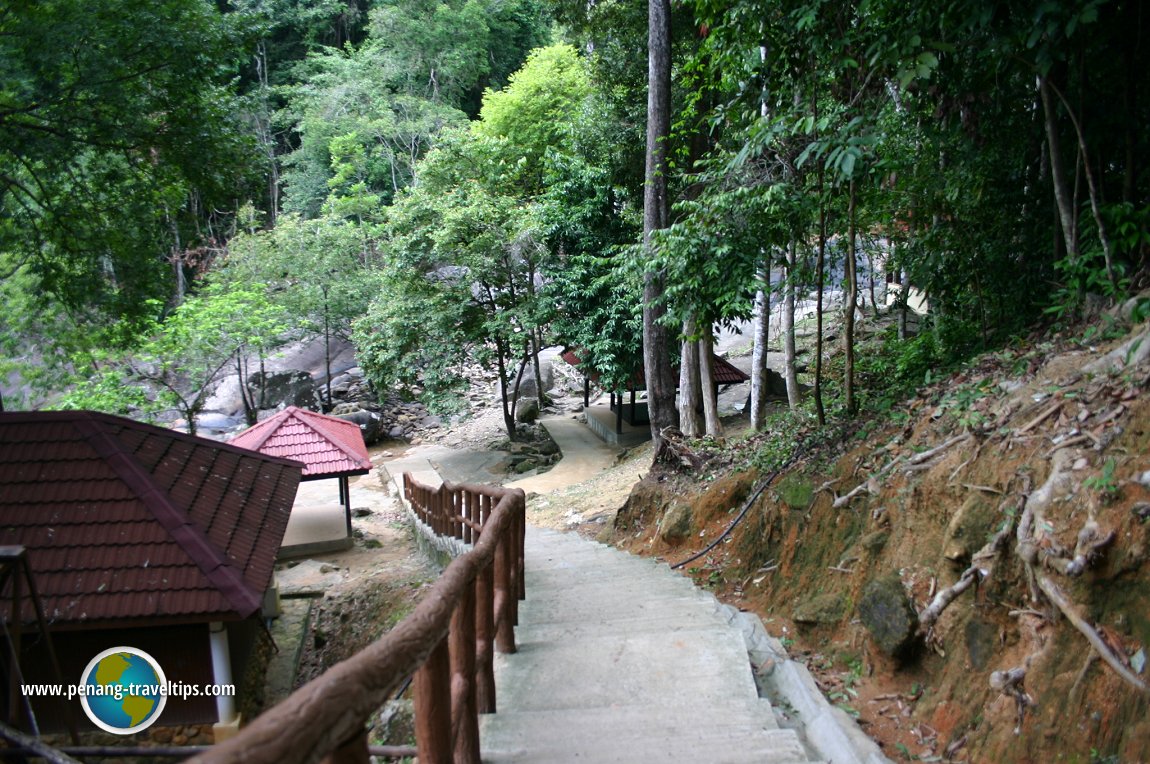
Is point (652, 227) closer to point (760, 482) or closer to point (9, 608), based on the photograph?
point (760, 482)

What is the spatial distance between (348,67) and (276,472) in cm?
3111

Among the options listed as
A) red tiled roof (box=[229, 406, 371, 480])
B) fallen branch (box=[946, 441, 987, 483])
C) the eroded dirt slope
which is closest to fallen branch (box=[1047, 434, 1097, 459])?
the eroded dirt slope

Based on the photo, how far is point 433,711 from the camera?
2.64 m

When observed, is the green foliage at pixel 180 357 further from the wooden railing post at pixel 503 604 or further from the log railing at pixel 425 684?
the log railing at pixel 425 684

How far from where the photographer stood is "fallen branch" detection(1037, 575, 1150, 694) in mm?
2838

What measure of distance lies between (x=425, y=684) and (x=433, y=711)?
11 cm

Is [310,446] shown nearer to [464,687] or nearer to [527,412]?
[464,687]

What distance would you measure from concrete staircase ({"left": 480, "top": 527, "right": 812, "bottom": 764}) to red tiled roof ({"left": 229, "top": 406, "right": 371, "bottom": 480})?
862cm

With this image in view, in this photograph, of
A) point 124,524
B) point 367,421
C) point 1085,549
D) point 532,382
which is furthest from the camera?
point 532,382

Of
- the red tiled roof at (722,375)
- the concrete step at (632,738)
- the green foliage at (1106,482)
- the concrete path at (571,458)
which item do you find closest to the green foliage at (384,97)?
the concrete path at (571,458)

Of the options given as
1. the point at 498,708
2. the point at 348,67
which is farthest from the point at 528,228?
the point at 348,67

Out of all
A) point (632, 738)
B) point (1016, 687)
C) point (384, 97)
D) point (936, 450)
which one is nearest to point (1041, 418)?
point (936, 450)

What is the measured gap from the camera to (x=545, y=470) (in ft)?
65.2

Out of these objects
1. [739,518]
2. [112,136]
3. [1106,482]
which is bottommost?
[739,518]
